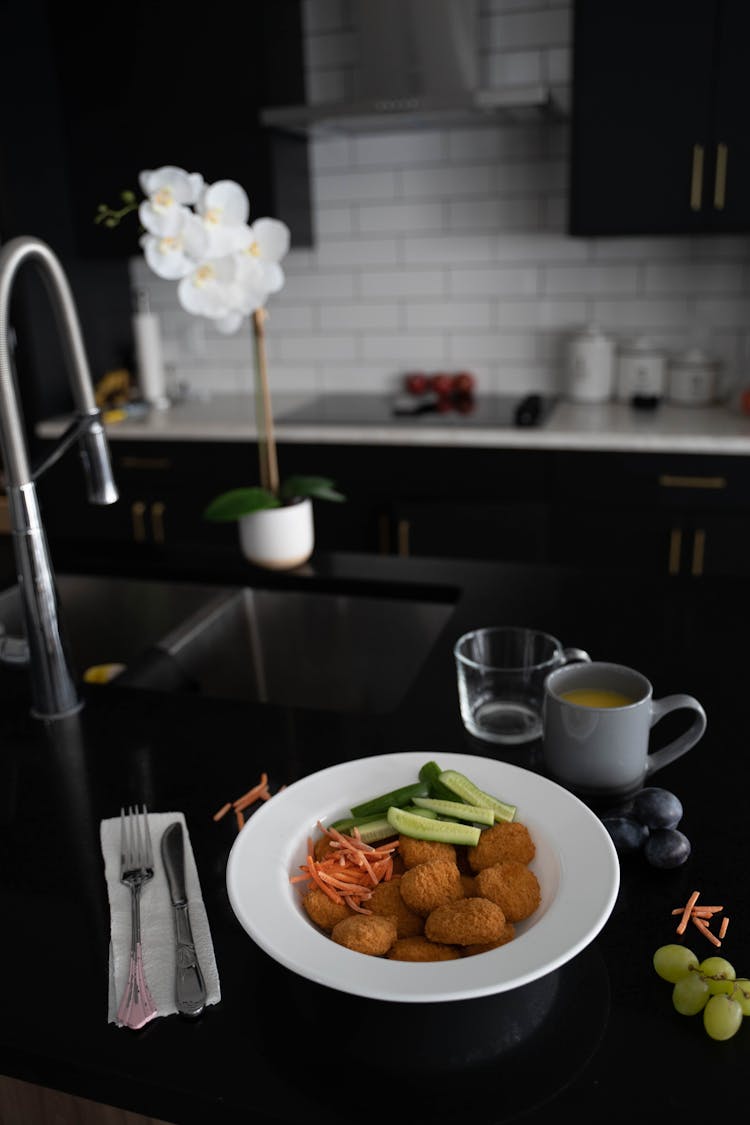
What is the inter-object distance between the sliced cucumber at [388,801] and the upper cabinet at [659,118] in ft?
7.99

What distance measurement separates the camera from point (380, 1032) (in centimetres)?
75

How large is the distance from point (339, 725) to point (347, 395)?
2596 millimetres

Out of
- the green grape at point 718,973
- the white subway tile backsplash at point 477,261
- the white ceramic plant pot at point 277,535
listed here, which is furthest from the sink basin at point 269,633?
the white subway tile backsplash at point 477,261

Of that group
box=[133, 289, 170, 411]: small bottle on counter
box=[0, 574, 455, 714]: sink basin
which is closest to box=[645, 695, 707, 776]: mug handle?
box=[0, 574, 455, 714]: sink basin

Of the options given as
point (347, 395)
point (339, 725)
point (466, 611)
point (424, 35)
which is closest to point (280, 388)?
point (347, 395)

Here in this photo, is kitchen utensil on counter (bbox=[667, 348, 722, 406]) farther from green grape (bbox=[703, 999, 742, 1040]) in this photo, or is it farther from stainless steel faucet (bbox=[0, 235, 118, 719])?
green grape (bbox=[703, 999, 742, 1040])

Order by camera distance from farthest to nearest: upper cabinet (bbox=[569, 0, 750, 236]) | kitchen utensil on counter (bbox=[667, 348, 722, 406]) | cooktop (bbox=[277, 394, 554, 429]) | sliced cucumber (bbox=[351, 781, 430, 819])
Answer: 1. kitchen utensil on counter (bbox=[667, 348, 722, 406])
2. cooktop (bbox=[277, 394, 554, 429])
3. upper cabinet (bbox=[569, 0, 750, 236])
4. sliced cucumber (bbox=[351, 781, 430, 819])

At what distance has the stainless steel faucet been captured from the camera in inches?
47.0

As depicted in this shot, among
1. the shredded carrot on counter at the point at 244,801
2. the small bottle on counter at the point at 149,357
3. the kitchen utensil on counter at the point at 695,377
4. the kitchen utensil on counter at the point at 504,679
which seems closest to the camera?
the shredded carrot on counter at the point at 244,801

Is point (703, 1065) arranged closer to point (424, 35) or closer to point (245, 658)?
point (245, 658)

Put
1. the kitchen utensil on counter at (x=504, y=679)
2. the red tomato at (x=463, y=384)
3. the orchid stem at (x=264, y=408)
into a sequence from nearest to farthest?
the kitchen utensil on counter at (x=504, y=679), the orchid stem at (x=264, y=408), the red tomato at (x=463, y=384)

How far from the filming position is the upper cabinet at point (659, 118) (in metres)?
2.76

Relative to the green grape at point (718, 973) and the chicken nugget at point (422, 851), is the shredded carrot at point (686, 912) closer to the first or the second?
the green grape at point (718, 973)

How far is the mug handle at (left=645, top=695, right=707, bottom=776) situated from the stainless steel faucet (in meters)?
0.70
